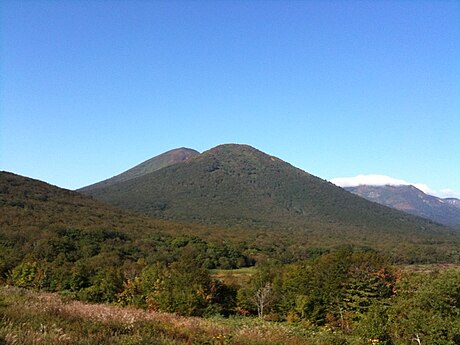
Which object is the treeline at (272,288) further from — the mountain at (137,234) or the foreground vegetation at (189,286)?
the mountain at (137,234)

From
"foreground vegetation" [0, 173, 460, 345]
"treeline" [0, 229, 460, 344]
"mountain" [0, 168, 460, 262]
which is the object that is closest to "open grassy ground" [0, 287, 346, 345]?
"foreground vegetation" [0, 173, 460, 345]

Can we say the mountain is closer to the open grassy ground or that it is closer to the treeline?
the treeline

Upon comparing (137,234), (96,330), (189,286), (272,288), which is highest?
(96,330)

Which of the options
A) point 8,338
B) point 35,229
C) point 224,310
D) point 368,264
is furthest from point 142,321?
point 35,229

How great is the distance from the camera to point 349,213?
19988cm

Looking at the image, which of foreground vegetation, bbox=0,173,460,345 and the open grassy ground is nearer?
the open grassy ground

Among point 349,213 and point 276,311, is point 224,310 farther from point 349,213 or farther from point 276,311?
point 349,213

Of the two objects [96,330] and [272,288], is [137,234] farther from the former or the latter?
[96,330]

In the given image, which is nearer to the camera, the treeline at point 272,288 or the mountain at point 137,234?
the treeline at point 272,288

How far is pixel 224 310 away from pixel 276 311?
7.87 metres

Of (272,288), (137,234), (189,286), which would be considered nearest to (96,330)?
(189,286)

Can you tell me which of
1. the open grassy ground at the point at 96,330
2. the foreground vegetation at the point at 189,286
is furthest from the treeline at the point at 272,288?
the open grassy ground at the point at 96,330

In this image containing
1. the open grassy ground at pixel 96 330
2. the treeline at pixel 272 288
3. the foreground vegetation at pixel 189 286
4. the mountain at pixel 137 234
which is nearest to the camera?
the open grassy ground at pixel 96 330

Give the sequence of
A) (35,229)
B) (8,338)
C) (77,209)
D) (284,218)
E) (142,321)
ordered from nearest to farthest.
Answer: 1. (8,338)
2. (142,321)
3. (35,229)
4. (77,209)
5. (284,218)
